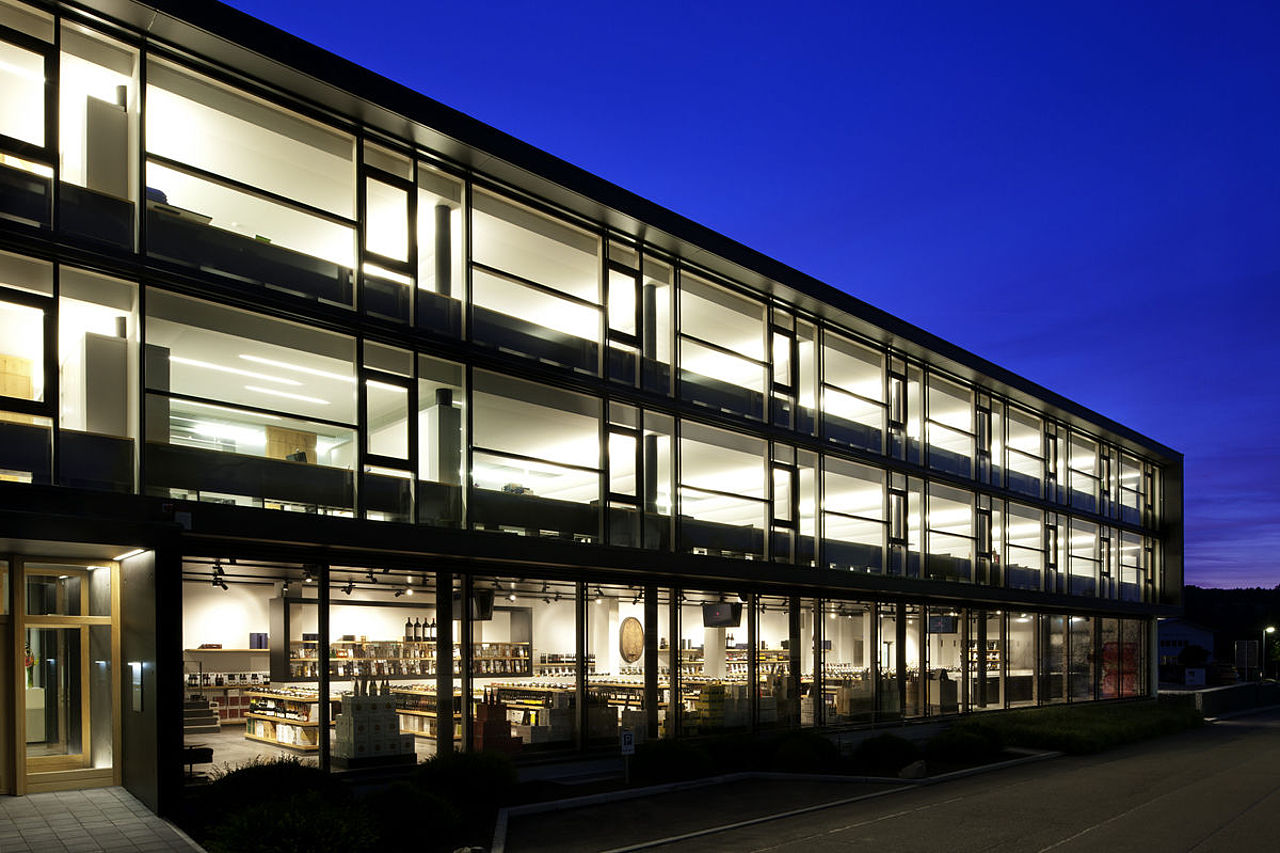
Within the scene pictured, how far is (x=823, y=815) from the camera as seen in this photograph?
55.2 ft

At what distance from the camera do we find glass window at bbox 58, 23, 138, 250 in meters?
14.5

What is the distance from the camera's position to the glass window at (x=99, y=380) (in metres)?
14.1

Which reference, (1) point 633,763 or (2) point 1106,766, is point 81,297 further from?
(2) point 1106,766

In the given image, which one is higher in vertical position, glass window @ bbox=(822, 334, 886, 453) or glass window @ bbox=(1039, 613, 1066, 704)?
glass window @ bbox=(822, 334, 886, 453)

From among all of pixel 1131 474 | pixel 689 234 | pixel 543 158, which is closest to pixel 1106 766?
pixel 689 234

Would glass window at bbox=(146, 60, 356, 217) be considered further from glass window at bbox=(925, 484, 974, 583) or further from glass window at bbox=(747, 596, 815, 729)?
glass window at bbox=(925, 484, 974, 583)

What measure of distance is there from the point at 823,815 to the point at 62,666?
426 inches

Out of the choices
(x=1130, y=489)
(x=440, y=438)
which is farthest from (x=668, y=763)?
(x=1130, y=489)

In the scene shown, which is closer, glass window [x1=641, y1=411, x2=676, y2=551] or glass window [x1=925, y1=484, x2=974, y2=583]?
glass window [x1=641, y1=411, x2=676, y2=551]

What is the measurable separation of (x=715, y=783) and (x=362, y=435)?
8.67 metres

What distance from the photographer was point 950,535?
105ft

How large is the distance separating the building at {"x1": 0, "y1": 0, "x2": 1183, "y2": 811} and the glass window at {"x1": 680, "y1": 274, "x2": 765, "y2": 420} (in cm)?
10

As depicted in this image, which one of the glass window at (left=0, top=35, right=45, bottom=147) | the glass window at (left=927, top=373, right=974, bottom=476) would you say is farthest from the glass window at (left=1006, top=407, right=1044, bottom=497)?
the glass window at (left=0, top=35, right=45, bottom=147)

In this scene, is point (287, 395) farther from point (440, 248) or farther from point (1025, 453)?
point (1025, 453)
